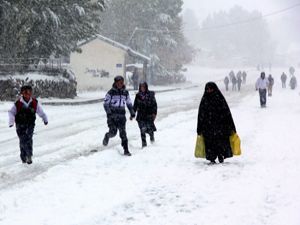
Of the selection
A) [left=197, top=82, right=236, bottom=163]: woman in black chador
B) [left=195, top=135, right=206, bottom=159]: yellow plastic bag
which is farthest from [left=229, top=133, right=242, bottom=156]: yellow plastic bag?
[left=195, top=135, right=206, bottom=159]: yellow plastic bag

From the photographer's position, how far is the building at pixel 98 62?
4183 cm

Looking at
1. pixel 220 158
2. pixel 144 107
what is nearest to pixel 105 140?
pixel 144 107

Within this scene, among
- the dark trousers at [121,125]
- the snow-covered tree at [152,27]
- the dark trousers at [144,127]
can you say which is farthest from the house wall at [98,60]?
the dark trousers at [121,125]

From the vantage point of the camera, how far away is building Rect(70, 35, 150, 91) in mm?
41828

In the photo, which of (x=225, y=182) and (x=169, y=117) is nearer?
(x=225, y=182)

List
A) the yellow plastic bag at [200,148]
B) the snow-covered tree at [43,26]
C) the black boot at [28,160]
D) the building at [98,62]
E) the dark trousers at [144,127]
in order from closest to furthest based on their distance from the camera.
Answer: the yellow plastic bag at [200,148] → the black boot at [28,160] → the dark trousers at [144,127] → the snow-covered tree at [43,26] → the building at [98,62]

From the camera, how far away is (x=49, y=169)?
378 inches

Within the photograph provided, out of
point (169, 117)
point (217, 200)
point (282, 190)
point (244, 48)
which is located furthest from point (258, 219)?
point (244, 48)

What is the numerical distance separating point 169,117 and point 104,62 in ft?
75.4

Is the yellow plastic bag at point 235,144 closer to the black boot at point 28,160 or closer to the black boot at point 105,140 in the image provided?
the black boot at point 105,140

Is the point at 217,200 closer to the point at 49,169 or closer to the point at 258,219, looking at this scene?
the point at 258,219

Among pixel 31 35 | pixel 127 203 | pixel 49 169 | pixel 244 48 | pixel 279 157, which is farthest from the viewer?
pixel 244 48

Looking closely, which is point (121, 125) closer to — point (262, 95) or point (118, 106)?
point (118, 106)

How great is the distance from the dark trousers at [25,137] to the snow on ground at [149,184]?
278 millimetres
